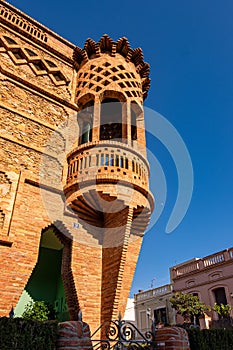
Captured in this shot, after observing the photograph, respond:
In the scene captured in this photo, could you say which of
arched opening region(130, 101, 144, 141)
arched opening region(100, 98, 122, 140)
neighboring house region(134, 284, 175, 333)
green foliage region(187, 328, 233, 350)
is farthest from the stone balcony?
neighboring house region(134, 284, 175, 333)

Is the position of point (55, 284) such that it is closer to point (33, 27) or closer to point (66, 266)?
point (66, 266)

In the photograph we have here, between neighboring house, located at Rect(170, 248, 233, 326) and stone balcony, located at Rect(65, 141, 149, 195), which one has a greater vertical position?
stone balcony, located at Rect(65, 141, 149, 195)

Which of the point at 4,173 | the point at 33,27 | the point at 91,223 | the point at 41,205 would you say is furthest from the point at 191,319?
the point at 33,27

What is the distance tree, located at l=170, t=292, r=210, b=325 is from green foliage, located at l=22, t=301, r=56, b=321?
10.1 meters

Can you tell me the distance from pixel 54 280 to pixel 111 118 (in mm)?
6290

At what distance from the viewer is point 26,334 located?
3125mm

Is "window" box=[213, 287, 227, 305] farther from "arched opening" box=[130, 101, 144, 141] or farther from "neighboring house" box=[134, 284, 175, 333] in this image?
"arched opening" box=[130, 101, 144, 141]

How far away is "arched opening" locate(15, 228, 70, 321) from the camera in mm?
8551

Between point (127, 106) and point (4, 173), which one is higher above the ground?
point (127, 106)

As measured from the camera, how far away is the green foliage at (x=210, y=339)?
14.3 ft

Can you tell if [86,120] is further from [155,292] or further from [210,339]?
[155,292]

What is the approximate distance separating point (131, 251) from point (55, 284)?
10.8ft

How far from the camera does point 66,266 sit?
762 centimetres

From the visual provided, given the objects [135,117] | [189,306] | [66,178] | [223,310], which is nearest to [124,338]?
[66,178]
